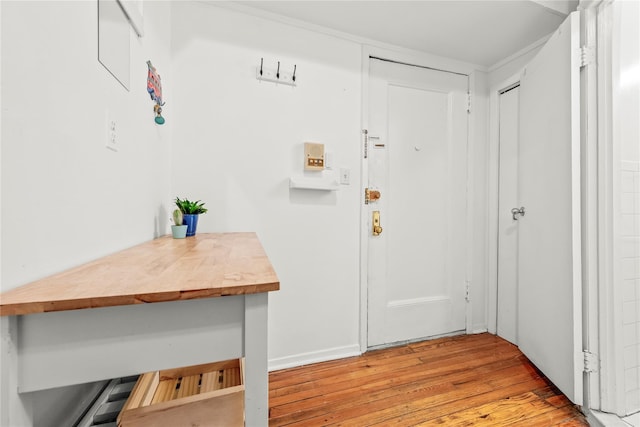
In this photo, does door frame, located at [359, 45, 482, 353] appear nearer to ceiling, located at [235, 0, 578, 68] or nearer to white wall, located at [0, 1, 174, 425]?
ceiling, located at [235, 0, 578, 68]

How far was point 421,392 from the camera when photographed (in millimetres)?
1527

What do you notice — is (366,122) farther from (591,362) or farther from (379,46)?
(591,362)

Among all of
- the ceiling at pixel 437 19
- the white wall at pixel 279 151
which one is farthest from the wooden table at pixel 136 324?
the ceiling at pixel 437 19

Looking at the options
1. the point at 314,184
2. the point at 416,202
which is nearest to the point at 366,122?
the point at 314,184

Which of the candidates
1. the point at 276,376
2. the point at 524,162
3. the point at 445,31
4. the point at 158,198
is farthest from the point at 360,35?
the point at 276,376

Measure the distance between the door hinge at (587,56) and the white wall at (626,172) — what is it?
8 centimetres

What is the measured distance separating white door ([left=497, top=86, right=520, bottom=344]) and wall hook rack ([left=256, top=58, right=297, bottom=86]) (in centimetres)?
166

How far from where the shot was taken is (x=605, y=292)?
1.34 m

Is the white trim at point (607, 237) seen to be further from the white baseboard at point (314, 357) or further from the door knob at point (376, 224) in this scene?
the white baseboard at point (314, 357)

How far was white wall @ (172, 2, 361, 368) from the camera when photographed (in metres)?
1.63

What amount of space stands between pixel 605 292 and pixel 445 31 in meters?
1.78

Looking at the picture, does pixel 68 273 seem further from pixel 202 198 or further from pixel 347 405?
pixel 347 405

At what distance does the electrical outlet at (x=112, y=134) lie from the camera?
938mm

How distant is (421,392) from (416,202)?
125cm
